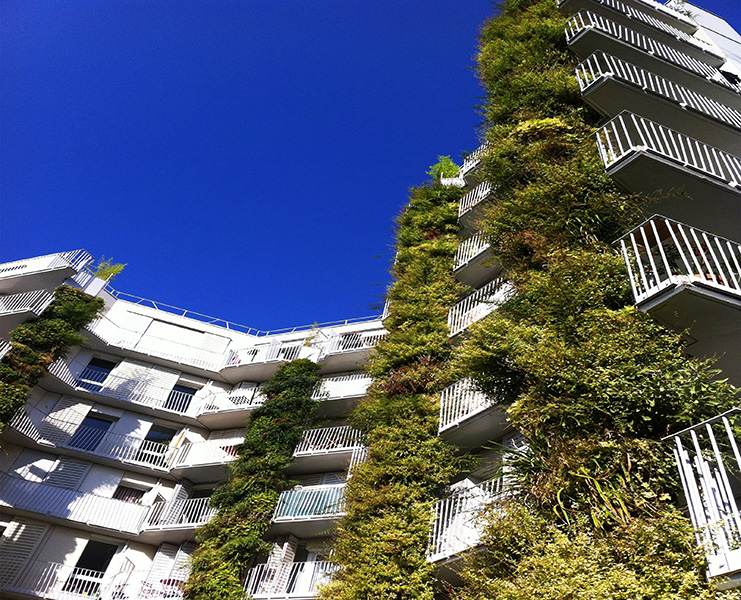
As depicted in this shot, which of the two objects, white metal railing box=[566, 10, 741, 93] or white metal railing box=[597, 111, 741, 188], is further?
white metal railing box=[566, 10, 741, 93]

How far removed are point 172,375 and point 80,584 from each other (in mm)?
9266

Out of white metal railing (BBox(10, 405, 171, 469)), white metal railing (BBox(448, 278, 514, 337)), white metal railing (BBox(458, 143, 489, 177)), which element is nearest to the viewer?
white metal railing (BBox(448, 278, 514, 337))

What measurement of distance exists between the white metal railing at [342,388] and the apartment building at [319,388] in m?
0.08

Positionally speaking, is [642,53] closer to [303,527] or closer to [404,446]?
[404,446]

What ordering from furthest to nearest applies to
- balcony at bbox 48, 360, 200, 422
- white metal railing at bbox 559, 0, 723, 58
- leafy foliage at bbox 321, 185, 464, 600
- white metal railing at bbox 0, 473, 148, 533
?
1. balcony at bbox 48, 360, 200, 422
2. white metal railing at bbox 0, 473, 148, 533
3. white metal railing at bbox 559, 0, 723, 58
4. leafy foliage at bbox 321, 185, 464, 600

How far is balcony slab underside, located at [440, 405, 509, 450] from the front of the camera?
11.1m

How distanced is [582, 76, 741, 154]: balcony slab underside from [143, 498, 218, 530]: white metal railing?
59.5ft

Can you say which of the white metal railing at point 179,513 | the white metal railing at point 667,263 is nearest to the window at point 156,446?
the white metal railing at point 179,513

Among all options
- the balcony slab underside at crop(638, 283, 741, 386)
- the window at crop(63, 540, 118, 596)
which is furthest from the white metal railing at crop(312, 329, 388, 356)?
the balcony slab underside at crop(638, 283, 741, 386)

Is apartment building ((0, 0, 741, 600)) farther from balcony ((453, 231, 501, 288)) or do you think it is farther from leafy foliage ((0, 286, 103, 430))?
leafy foliage ((0, 286, 103, 430))

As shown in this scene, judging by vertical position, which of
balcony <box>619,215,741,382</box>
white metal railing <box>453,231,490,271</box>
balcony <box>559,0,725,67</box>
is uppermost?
balcony <box>559,0,725,67</box>

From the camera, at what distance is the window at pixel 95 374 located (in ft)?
73.9

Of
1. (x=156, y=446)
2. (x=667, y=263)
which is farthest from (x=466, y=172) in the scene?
(x=156, y=446)

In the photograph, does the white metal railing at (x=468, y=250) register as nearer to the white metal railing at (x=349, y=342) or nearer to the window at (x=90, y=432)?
the white metal railing at (x=349, y=342)
